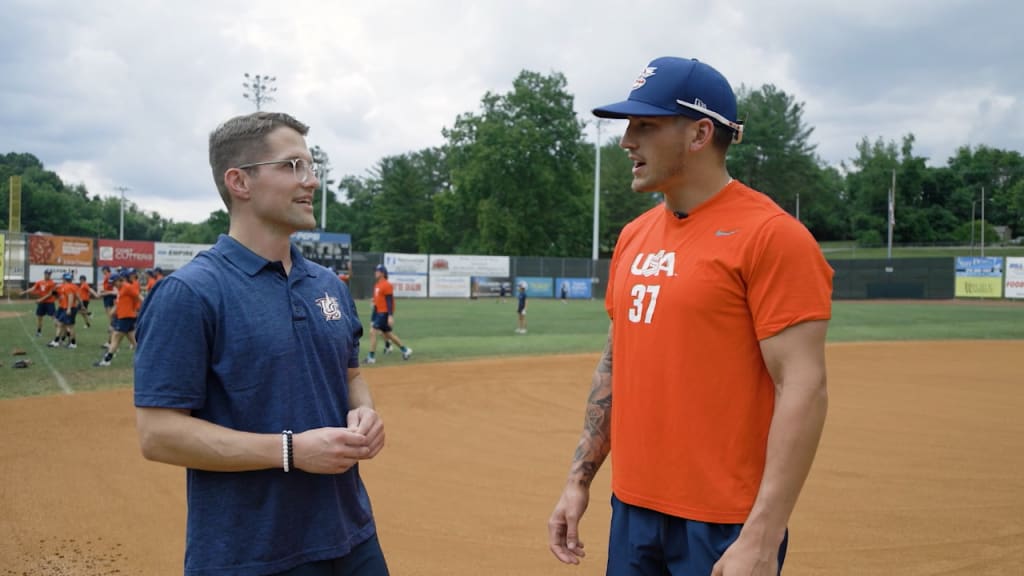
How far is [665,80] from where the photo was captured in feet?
8.59

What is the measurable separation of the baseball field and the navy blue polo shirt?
125 cm

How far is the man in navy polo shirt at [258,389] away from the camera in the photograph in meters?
2.29

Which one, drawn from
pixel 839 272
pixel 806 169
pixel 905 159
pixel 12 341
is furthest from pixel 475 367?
pixel 905 159

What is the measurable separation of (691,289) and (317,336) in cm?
131

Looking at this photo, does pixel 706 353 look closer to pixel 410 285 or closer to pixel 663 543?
pixel 663 543

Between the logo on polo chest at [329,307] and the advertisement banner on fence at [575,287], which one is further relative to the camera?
the advertisement banner on fence at [575,287]

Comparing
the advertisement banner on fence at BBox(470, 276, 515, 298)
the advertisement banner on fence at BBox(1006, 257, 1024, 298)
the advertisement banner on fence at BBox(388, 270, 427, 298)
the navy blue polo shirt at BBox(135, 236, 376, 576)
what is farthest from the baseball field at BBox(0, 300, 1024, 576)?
the advertisement banner on fence at BBox(1006, 257, 1024, 298)

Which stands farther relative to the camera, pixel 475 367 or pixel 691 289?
pixel 475 367

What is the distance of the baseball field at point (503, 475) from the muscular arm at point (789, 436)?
44 centimetres

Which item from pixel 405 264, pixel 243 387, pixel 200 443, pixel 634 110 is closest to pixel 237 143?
pixel 243 387

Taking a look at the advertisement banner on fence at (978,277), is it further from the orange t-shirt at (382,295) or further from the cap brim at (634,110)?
the cap brim at (634,110)

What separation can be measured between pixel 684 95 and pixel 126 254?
143 feet

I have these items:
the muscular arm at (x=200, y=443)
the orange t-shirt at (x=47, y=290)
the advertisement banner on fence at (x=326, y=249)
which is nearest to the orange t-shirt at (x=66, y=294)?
the orange t-shirt at (x=47, y=290)

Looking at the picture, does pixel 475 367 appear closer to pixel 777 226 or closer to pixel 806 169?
pixel 777 226
